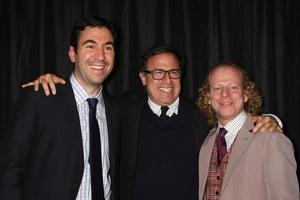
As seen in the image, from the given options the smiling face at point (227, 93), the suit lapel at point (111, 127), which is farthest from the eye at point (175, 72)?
the suit lapel at point (111, 127)

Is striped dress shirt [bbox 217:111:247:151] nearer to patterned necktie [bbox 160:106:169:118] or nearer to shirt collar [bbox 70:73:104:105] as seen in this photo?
patterned necktie [bbox 160:106:169:118]

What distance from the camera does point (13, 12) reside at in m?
2.53

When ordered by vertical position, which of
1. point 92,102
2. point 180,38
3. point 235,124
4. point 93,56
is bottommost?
point 235,124

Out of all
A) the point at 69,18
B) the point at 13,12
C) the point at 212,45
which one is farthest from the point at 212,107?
the point at 13,12

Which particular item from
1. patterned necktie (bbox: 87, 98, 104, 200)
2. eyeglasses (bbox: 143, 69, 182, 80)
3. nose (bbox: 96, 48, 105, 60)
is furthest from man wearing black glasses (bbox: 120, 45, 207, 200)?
nose (bbox: 96, 48, 105, 60)

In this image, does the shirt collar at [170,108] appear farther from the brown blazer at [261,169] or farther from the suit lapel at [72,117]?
the suit lapel at [72,117]

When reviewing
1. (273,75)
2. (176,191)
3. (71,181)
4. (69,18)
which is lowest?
(176,191)

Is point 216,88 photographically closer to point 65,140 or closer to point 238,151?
point 238,151

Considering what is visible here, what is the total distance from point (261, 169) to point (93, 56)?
1.03 m

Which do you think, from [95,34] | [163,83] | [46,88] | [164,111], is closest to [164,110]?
[164,111]

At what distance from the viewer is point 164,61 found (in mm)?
2104

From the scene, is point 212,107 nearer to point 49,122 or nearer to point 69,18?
point 49,122

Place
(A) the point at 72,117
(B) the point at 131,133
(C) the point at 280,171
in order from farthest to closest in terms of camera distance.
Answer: (B) the point at 131,133
(A) the point at 72,117
(C) the point at 280,171

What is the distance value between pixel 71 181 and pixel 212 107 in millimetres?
948
